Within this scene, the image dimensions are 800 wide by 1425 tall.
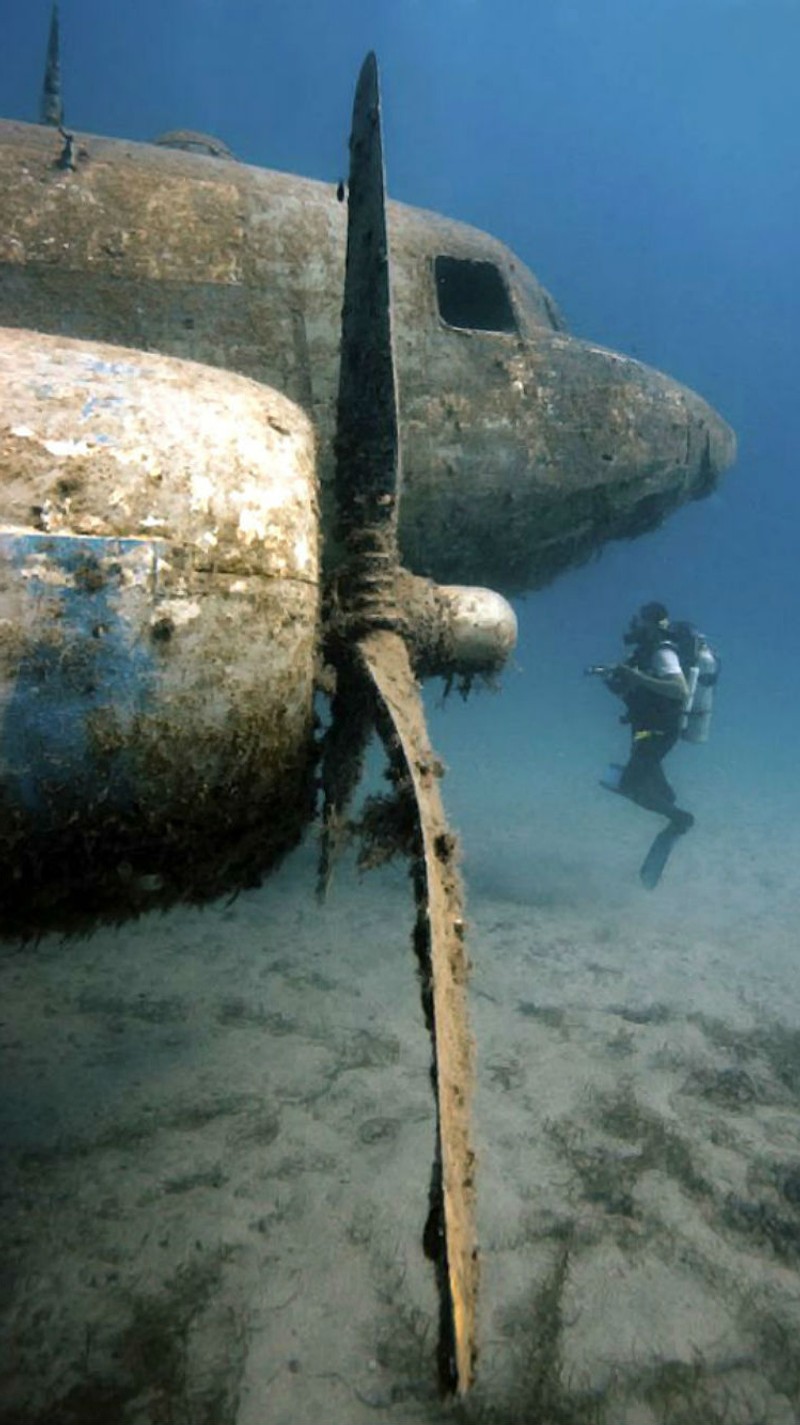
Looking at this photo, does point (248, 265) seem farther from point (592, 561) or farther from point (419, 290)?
point (592, 561)

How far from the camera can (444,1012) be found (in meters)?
1.83

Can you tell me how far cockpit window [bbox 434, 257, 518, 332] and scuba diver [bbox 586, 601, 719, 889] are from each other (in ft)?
17.4

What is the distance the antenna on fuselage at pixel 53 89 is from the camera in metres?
6.12

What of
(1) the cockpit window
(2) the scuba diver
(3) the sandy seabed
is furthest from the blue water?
(1) the cockpit window

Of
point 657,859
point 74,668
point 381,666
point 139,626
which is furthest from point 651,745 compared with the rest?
point 74,668

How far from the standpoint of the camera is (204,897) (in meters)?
2.34

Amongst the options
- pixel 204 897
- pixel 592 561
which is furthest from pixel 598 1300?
pixel 592 561

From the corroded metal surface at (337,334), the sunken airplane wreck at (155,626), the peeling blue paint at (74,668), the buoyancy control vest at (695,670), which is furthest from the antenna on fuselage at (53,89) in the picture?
the buoyancy control vest at (695,670)

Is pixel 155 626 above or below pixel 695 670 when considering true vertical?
below

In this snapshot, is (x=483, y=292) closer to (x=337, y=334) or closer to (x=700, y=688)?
(x=337, y=334)

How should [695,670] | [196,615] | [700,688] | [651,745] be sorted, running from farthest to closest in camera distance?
[700,688], [695,670], [651,745], [196,615]

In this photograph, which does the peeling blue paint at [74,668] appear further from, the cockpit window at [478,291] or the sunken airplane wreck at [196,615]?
the cockpit window at [478,291]

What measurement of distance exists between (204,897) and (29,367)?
1531 millimetres

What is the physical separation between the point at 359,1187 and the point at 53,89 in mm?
8756
